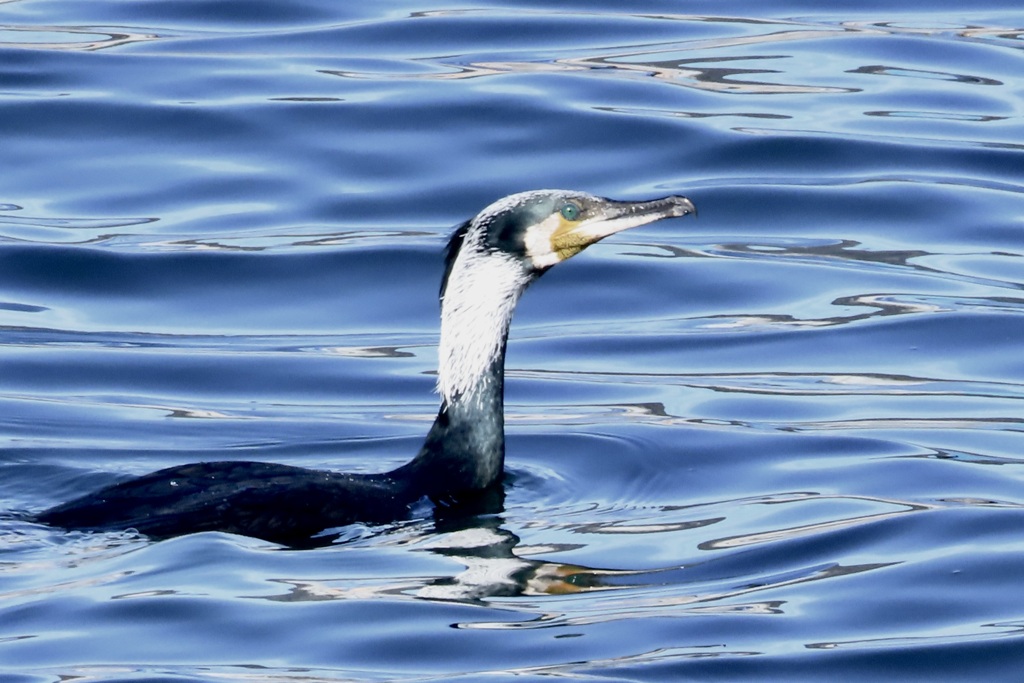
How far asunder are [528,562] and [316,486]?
2.68ft

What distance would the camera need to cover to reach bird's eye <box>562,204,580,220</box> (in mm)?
8312

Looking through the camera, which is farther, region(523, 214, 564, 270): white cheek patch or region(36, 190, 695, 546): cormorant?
region(523, 214, 564, 270): white cheek patch

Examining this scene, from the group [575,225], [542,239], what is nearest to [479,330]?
[542,239]

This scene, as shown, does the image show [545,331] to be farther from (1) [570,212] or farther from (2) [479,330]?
(1) [570,212]

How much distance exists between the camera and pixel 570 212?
8.32 metres

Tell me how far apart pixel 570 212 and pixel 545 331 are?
3.37m

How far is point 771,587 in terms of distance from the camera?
281 inches

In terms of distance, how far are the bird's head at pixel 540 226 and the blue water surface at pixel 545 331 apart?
1028mm

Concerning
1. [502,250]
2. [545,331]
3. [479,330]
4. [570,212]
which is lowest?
[545,331]

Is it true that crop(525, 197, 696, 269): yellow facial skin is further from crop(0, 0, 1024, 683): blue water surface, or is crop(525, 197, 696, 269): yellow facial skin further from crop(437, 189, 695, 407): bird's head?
crop(0, 0, 1024, 683): blue water surface

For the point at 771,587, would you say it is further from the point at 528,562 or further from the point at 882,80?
the point at 882,80

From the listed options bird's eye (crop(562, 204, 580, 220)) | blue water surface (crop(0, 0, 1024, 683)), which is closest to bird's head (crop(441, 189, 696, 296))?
bird's eye (crop(562, 204, 580, 220))

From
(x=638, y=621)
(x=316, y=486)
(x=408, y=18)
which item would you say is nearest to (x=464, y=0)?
(x=408, y=18)

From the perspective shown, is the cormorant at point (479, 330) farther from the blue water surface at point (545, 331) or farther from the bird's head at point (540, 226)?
the blue water surface at point (545, 331)
